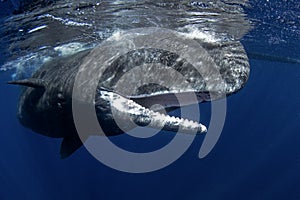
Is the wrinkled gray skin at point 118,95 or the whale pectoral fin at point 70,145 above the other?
the wrinkled gray skin at point 118,95

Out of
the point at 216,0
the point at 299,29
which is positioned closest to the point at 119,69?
the point at 216,0

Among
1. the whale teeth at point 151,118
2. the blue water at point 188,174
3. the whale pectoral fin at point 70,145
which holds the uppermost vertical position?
the whale teeth at point 151,118

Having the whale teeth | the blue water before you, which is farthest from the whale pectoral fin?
the blue water

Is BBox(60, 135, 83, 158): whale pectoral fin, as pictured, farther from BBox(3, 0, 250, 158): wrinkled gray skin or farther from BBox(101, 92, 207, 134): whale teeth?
BBox(101, 92, 207, 134): whale teeth

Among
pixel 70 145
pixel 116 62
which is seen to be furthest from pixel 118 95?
pixel 70 145

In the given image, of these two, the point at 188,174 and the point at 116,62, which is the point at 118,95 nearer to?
the point at 116,62

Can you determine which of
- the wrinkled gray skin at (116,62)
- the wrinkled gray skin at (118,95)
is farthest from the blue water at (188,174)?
the wrinkled gray skin at (118,95)

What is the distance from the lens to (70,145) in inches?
254

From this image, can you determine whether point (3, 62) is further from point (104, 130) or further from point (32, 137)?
point (32, 137)

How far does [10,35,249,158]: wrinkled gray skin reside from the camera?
15.2ft

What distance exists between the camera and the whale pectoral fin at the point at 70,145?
21.0ft

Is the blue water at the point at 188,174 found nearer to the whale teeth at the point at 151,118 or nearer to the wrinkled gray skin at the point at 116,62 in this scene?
the wrinkled gray skin at the point at 116,62

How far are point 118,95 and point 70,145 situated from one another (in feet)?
6.40

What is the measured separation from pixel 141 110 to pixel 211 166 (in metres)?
28.5
